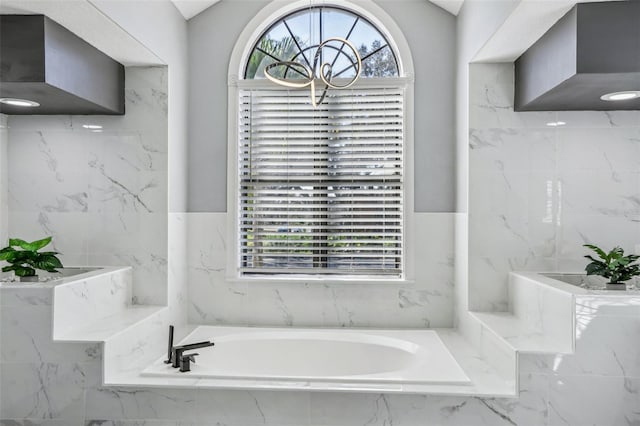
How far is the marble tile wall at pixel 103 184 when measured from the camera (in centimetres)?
298

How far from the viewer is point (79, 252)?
9.92ft

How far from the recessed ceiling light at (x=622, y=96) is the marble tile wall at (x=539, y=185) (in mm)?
304

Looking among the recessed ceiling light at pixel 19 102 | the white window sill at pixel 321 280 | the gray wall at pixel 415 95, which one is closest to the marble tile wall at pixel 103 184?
the recessed ceiling light at pixel 19 102

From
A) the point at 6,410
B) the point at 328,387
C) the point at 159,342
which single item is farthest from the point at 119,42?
the point at 328,387

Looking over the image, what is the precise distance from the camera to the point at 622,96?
2.48 metres

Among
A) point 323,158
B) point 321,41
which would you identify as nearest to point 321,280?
point 323,158

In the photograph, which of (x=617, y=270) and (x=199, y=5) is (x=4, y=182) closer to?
(x=199, y=5)

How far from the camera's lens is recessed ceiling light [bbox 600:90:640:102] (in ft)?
7.86

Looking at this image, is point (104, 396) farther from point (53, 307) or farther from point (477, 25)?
point (477, 25)

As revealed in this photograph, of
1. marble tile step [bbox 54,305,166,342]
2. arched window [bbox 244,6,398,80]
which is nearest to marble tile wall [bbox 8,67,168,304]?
marble tile step [bbox 54,305,166,342]

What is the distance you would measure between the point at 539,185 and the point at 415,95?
1044 millimetres

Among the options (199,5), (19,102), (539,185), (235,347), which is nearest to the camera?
(19,102)

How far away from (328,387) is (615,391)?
134 cm

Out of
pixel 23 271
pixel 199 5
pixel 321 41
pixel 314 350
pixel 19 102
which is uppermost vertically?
pixel 199 5
